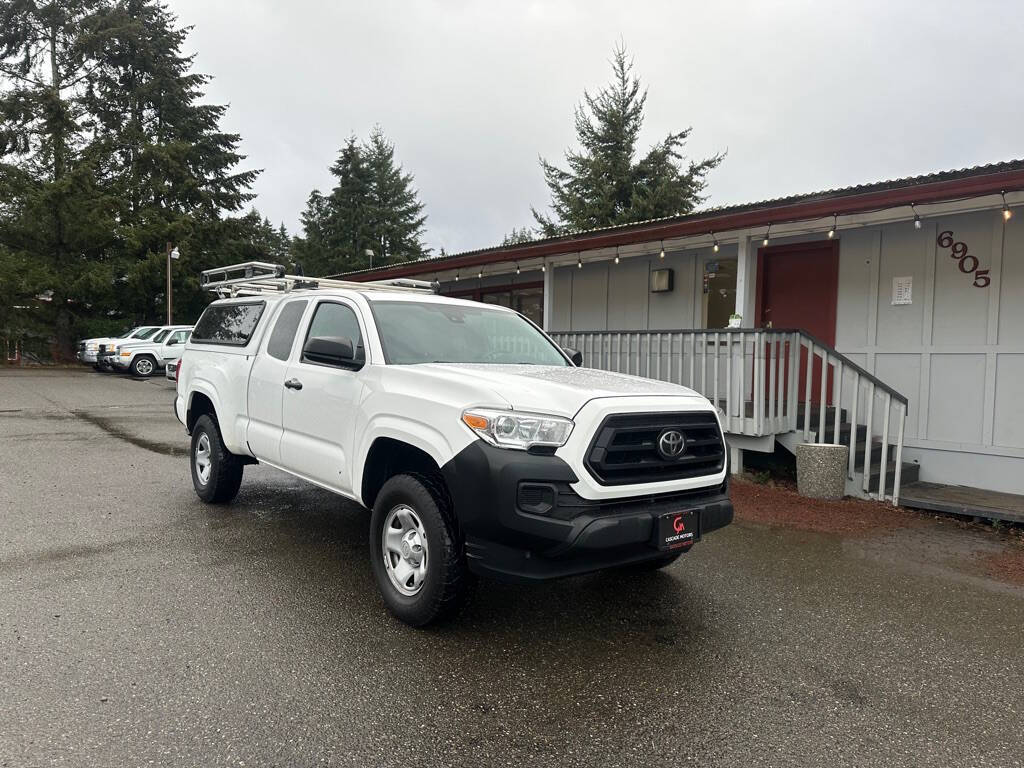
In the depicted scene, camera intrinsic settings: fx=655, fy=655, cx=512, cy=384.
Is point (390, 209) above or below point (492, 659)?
above

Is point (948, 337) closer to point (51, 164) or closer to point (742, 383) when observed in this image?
point (742, 383)

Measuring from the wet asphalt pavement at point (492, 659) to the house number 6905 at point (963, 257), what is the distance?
380 centimetres

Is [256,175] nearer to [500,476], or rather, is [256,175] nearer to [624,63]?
[624,63]

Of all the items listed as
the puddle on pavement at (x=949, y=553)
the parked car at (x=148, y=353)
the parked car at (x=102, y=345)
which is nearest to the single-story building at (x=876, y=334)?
the puddle on pavement at (x=949, y=553)

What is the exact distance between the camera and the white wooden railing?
671 centimetres

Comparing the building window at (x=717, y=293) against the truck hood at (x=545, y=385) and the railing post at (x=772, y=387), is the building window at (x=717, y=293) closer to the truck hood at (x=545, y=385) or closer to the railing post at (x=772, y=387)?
the railing post at (x=772, y=387)

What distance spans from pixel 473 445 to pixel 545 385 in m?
0.55

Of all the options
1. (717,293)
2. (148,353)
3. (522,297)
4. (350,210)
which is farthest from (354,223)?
(717,293)

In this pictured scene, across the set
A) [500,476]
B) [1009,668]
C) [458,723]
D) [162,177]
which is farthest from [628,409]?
[162,177]

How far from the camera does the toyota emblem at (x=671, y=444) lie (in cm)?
338

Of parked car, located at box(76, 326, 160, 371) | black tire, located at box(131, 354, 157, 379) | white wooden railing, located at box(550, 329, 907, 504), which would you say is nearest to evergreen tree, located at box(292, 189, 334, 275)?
parked car, located at box(76, 326, 160, 371)

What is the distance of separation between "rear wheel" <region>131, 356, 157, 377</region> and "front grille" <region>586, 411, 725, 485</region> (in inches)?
835

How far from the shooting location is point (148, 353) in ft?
67.9

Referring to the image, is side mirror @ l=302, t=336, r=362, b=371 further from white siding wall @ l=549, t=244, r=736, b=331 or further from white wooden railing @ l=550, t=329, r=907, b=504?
white siding wall @ l=549, t=244, r=736, b=331
